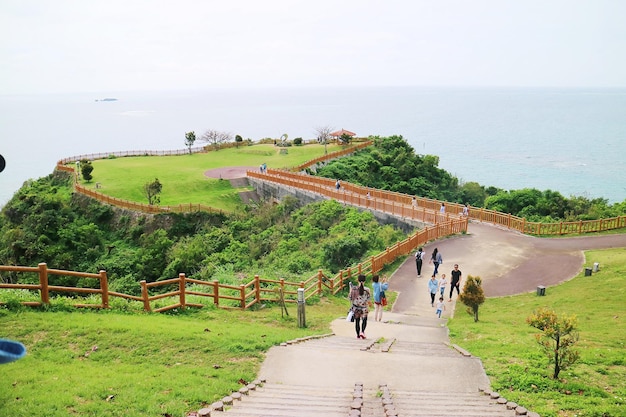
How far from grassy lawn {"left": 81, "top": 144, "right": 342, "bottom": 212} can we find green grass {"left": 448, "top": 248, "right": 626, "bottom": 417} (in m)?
26.8

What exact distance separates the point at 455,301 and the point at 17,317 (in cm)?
1414

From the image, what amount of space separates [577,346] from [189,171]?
40.5m

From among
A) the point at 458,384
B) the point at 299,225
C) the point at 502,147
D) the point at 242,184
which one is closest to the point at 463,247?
the point at 299,225

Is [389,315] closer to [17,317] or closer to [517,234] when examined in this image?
[17,317]

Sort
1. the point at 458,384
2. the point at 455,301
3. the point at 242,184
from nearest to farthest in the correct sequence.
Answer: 1. the point at 458,384
2. the point at 455,301
3. the point at 242,184

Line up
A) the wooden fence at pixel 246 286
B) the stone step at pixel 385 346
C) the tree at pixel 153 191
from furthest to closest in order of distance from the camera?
the tree at pixel 153 191
the wooden fence at pixel 246 286
the stone step at pixel 385 346

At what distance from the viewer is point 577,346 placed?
40.1 feet

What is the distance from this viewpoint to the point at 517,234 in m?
27.4

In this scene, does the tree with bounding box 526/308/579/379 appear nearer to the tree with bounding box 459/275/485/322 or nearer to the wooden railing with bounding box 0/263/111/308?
the tree with bounding box 459/275/485/322

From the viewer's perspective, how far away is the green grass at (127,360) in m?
7.69

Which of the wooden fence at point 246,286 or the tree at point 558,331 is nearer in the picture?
the tree at point 558,331

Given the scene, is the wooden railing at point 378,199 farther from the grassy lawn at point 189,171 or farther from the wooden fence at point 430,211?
the grassy lawn at point 189,171

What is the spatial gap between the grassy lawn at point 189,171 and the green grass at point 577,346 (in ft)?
88.0

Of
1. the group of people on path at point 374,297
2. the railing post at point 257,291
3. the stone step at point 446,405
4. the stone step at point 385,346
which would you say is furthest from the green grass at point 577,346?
the railing post at point 257,291
